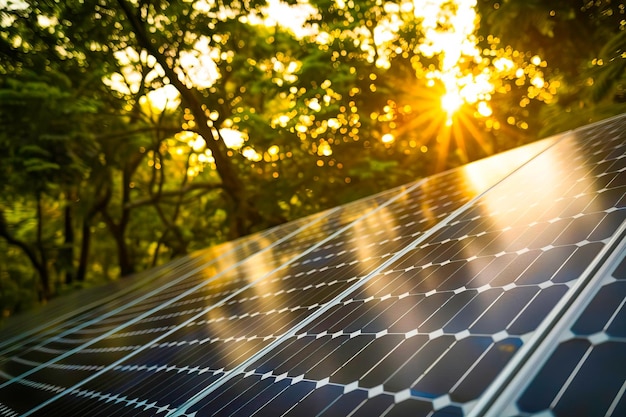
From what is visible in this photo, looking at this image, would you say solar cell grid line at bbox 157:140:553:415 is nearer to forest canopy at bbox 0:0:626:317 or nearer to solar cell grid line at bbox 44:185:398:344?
Answer: solar cell grid line at bbox 44:185:398:344

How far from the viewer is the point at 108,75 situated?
47.6ft

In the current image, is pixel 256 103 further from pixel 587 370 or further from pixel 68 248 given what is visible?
pixel 587 370

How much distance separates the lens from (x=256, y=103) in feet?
75.7

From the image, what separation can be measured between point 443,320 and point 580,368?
0.75 metres

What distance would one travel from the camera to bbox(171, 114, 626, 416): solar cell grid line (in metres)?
1.65

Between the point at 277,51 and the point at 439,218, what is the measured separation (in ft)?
61.1

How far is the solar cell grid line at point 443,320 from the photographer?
5.41ft

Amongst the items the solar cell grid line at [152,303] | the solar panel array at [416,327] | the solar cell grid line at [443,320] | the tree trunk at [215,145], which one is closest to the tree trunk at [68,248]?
the tree trunk at [215,145]

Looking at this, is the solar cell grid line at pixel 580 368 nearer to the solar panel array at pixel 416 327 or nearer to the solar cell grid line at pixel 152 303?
the solar panel array at pixel 416 327

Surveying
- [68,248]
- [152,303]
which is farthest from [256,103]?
[152,303]

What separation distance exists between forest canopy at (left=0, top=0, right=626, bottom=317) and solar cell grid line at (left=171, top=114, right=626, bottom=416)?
930 centimetres

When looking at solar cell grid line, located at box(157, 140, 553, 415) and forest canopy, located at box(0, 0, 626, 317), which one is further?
forest canopy, located at box(0, 0, 626, 317)

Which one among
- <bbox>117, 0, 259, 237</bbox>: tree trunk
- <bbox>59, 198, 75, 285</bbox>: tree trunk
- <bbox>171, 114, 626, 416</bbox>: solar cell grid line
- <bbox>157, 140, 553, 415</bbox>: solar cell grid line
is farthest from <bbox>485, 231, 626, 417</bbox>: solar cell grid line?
<bbox>59, 198, 75, 285</bbox>: tree trunk

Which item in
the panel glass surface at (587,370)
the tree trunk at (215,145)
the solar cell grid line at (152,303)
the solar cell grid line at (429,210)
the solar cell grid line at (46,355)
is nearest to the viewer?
the panel glass surface at (587,370)
